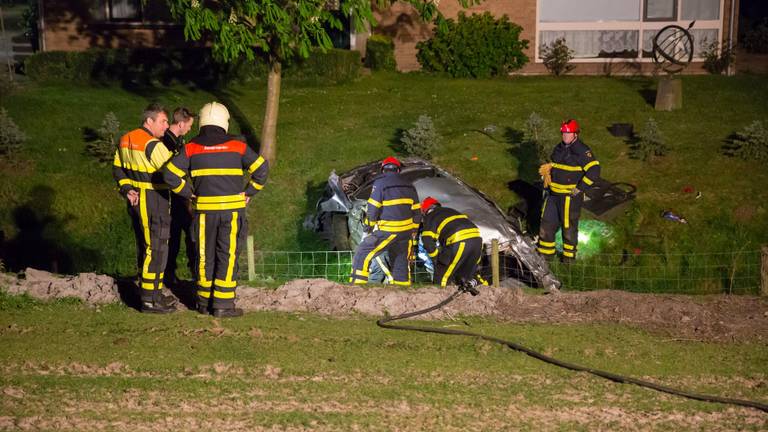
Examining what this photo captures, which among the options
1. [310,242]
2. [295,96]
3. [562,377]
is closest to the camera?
[562,377]

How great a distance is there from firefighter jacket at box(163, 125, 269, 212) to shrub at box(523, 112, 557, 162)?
A: 865cm

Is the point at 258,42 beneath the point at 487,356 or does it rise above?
above

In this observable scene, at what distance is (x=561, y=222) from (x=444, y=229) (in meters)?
2.80

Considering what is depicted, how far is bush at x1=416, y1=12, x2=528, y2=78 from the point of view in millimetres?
23328

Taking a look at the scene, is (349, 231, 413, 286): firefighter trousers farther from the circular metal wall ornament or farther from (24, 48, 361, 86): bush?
the circular metal wall ornament

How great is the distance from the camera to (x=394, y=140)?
1800 cm

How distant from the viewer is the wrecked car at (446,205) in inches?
489

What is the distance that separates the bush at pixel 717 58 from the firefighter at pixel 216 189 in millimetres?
17149

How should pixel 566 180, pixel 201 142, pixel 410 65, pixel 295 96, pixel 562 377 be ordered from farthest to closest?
pixel 410 65, pixel 295 96, pixel 566 180, pixel 201 142, pixel 562 377

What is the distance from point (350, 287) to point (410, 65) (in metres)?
14.8

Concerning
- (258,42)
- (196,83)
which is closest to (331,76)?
(196,83)

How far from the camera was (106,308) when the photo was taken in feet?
31.3

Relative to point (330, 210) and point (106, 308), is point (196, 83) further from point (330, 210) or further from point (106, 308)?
point (106, 308)

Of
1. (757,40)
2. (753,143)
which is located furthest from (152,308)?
(757,40)
